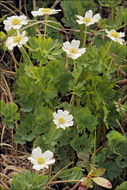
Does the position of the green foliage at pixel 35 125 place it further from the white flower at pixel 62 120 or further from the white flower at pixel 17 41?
the white flower at pixel 17 41

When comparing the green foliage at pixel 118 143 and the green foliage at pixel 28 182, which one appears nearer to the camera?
the green foliage at pixel 28 182

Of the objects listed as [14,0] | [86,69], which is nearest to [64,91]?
[86,69]

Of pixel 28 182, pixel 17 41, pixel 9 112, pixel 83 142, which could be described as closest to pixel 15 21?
pixel 17 41

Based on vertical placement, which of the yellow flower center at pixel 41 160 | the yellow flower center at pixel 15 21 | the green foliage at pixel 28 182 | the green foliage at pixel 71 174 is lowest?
the green foliage at pixel 71 174

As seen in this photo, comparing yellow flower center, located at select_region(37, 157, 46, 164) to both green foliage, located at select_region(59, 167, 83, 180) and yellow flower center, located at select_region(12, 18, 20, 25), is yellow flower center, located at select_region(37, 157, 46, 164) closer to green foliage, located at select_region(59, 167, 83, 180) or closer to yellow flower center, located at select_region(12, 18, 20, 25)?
green foliage, located at select_region(59, 167, 83, 180)

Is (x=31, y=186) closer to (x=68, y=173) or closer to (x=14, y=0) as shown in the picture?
(x=68, y=173)

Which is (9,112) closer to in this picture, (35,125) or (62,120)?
(35,125)

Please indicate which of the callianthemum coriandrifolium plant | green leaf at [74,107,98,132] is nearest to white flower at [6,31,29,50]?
the callianthemum coriandrifolium plant

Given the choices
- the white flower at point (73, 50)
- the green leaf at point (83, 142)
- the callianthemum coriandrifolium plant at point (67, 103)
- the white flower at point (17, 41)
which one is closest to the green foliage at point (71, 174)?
the callianthemum coriandrifolium plant at point (67, 103)

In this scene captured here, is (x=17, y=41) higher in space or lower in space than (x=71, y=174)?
higher
